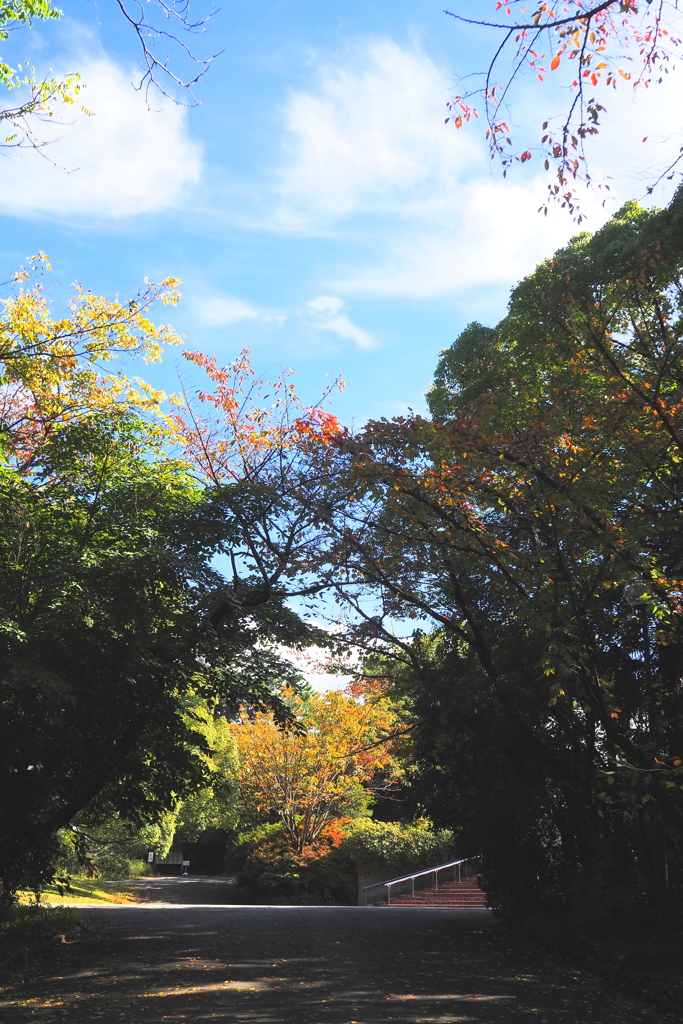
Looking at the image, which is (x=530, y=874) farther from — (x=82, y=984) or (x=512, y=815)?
(x=82, y=984)

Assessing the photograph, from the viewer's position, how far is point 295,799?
24.6 meters

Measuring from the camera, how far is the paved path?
20.6 feet

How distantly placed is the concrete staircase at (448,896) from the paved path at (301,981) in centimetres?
756

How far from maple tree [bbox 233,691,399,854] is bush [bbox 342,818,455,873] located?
55.7 inches

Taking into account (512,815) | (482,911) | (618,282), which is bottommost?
(482,911)

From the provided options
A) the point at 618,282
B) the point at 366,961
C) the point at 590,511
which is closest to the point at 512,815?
the point at 366,961

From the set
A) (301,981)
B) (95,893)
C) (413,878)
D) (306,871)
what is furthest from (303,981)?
(95,893)

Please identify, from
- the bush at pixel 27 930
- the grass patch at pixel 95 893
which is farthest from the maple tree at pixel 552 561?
the grass patch at pixel 95 893

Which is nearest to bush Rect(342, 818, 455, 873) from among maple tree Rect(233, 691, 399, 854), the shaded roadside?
maple tree Rect(233, 691, 399, 854)

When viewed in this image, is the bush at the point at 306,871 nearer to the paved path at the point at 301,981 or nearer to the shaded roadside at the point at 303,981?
the paved path at the point at 301,981

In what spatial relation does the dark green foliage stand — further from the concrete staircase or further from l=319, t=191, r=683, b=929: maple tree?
the concrete staircase

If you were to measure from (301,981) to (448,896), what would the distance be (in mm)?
14313

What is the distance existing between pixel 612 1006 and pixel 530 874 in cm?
514

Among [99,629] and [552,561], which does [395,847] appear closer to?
[99,629]
